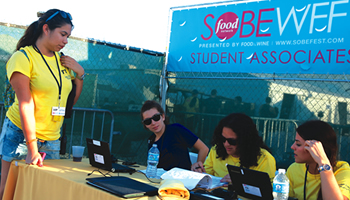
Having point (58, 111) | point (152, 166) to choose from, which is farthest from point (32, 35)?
point (152, 166)

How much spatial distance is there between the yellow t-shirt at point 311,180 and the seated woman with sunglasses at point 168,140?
1.05 m

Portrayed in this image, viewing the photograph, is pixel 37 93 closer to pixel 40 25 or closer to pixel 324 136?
pixel 40 25

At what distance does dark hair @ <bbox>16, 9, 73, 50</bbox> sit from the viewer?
8.14 ft

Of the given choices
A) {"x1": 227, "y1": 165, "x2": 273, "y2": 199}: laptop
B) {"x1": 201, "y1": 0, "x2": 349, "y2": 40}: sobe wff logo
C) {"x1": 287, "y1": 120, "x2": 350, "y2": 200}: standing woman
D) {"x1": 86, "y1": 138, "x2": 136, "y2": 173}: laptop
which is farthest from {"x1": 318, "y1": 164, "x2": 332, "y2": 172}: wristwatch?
{"x1": 201, "y1": 0, "x2": 349, "y2": 40}: sobe wff logo

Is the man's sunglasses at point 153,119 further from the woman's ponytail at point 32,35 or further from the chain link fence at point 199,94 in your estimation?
the chain link fence at point 199,94

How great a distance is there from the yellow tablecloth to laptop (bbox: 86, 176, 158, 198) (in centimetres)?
4

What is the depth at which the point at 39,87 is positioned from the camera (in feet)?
7.91

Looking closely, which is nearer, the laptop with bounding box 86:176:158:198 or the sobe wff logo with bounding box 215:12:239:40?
the laptop with bounding box 86:176:158:198

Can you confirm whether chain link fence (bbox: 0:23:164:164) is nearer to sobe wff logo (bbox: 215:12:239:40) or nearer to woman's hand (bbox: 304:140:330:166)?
sobe wff logo (bbox: 215:12:239:40)

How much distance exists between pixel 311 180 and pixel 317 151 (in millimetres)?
347

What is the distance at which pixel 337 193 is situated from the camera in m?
1.90

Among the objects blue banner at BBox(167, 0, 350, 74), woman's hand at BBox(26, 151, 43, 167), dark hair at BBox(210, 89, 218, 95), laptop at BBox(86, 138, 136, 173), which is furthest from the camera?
dark hair at BBox(210, 89, 218, 95)

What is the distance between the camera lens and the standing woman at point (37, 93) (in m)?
2.31

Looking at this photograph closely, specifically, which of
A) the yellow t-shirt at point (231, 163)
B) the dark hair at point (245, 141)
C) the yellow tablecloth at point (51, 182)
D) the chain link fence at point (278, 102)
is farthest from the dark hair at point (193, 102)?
the yellow tablecloth at point (51, 182)
